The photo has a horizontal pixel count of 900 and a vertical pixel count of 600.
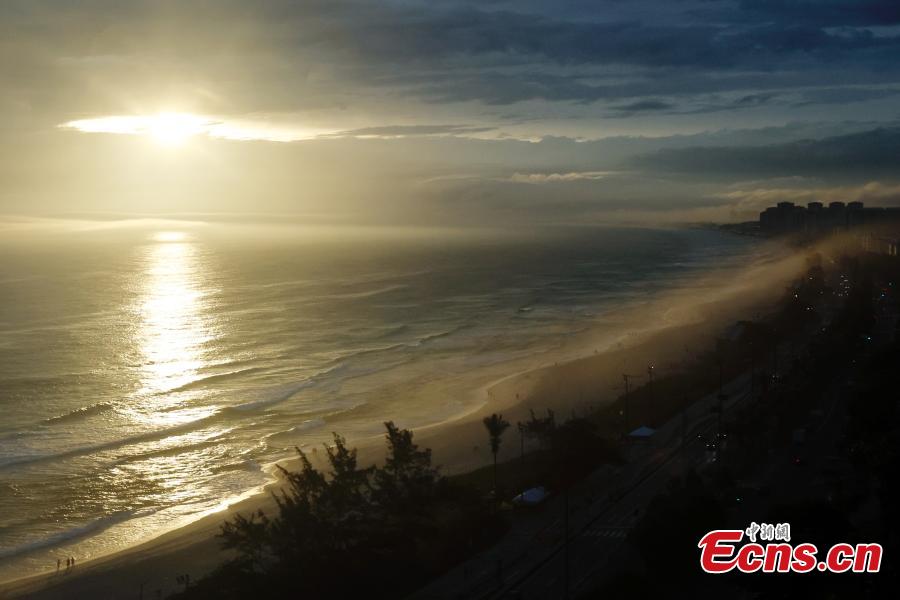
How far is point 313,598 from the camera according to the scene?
76.3ft

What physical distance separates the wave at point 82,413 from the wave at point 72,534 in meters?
12.8

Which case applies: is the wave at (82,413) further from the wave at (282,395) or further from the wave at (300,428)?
the wave at (300,428)

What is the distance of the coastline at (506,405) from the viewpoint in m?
26.7

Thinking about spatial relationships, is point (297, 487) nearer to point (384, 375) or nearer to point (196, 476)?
point (196, 476)

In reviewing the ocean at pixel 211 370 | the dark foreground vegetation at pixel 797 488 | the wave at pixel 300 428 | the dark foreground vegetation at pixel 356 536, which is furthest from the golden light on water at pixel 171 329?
the dark foreground vegetation at pixel 797 488

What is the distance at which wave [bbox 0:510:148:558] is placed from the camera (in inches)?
1117

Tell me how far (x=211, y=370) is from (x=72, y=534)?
26452 mm

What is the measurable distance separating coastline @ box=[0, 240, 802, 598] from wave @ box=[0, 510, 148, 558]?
1.97 meters

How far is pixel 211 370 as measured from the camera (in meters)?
55.6

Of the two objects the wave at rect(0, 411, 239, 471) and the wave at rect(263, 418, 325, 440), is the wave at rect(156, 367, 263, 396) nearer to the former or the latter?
the wave at rect(0, 411, 239, 471)

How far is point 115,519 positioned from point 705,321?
56798 millimetres

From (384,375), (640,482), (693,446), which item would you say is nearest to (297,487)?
(640,482)

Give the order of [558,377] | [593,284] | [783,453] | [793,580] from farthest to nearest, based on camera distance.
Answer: [593,284] < [558,377] < [783,453] < [793,580]

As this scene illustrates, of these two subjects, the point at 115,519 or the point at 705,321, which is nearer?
the point at 115,519
